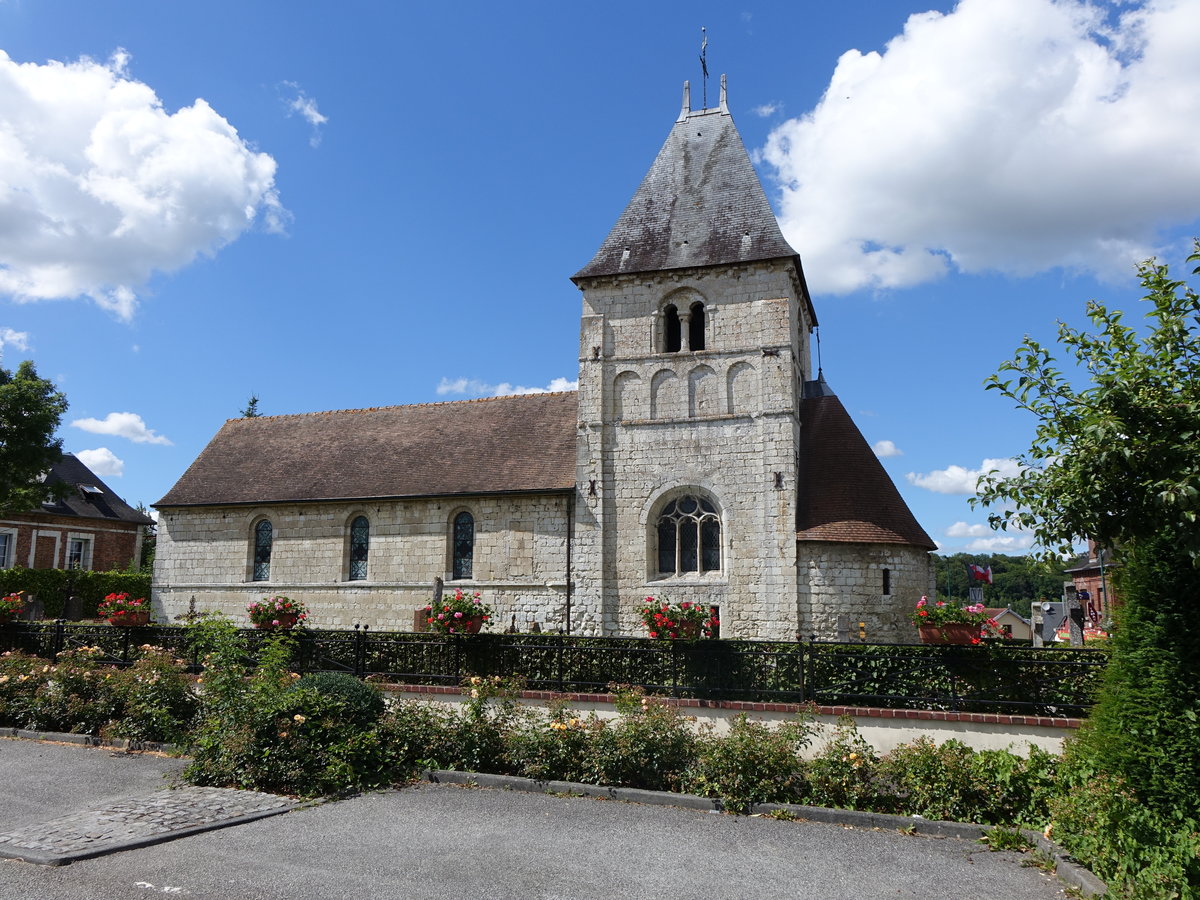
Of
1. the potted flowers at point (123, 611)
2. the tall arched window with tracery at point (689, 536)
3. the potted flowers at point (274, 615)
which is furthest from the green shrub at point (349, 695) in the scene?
the tall arched window with tracery at point (689, 536)

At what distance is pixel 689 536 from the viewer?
2141cm

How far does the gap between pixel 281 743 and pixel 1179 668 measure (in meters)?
9.29

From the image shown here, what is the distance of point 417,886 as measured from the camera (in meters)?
6.59

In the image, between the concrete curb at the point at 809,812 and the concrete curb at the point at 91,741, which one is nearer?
the concrete curb at the point at 809,812

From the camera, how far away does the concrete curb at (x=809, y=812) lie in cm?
692

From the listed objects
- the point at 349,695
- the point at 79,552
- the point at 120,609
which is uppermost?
the point at 79,552

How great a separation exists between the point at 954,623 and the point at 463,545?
14.4m

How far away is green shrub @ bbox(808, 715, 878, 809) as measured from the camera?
8.81 metres

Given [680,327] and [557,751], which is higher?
[680,327]

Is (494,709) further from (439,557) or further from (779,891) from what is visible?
(439,557)

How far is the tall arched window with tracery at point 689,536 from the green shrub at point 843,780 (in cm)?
1199

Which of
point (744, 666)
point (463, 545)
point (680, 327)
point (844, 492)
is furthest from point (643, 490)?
point (744, 666)

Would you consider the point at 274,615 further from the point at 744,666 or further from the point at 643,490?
the point at 643,490

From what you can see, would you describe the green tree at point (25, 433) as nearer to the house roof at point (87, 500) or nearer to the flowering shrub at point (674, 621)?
the house roof at point (87, 500)
